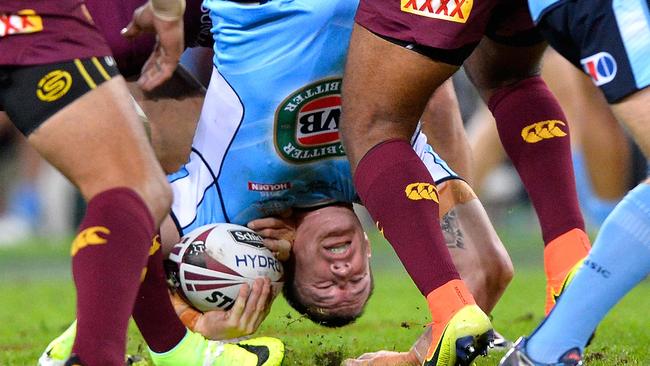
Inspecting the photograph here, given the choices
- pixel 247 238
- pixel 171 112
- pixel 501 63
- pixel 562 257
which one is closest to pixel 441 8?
pixel 501 63

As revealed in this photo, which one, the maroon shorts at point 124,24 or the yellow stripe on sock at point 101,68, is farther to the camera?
the maroon shorts at point 124,24

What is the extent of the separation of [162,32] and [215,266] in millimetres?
1473

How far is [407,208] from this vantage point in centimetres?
450

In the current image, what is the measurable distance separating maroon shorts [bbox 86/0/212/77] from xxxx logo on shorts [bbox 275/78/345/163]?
0.94 m

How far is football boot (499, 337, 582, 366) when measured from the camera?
3889mm

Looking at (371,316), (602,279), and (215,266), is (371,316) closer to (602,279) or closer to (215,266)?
(215,266)

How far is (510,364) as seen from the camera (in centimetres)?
400

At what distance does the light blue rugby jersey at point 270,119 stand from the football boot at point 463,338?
1.16m

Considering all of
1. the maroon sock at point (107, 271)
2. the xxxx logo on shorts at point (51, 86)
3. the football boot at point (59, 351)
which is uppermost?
the xxxx logo on shorts at point (51, 86)

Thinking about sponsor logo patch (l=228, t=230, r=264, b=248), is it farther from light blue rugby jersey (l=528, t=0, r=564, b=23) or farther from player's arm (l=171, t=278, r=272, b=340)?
light blue rugby jersey (l=528, t=0, r=564, b=23)

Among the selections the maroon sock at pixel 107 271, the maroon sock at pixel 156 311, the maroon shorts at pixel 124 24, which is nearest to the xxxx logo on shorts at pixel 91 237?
the maroon sock at pixel 107 271

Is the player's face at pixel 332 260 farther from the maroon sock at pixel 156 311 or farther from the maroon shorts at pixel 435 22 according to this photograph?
the maroon shorts at pixel 435 22

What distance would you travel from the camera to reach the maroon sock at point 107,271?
11.8ft

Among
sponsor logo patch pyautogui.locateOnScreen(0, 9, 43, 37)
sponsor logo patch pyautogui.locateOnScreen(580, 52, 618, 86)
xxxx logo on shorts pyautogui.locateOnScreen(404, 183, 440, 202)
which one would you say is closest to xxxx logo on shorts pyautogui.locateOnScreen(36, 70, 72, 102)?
sponsor logo patch pyautogui.locateOnScreen(0, 9, 43, 37)
